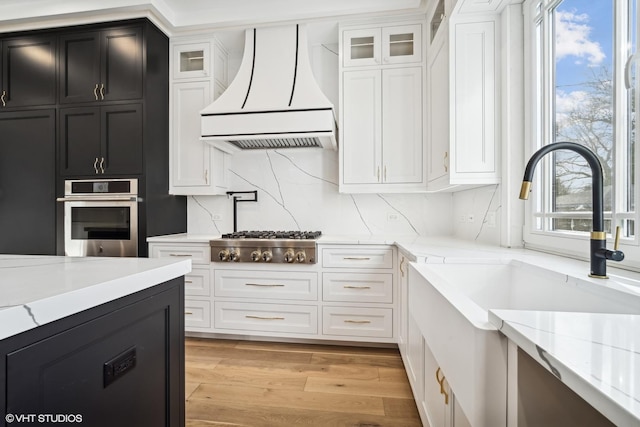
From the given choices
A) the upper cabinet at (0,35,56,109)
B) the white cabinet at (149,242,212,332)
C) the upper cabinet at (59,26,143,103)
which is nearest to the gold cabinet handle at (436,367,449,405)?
the white cabinet at (149,242,212,332)

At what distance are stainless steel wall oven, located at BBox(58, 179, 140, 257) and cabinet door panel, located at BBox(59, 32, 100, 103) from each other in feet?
2.48

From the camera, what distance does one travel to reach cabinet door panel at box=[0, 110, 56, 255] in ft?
8.50

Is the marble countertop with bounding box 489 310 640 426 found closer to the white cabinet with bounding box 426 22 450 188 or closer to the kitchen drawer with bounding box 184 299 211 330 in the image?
the white cabinet with bounding box 426 22 450 188

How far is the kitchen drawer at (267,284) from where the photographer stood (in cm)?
236

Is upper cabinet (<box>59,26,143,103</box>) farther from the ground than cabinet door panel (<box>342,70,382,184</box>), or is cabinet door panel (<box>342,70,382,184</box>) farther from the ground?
upper cabinet (<box>59,26,143,103</box>)

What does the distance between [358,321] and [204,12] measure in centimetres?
297

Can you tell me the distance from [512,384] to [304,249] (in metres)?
1.81

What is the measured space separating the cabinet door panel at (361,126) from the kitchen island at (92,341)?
1.81 meters

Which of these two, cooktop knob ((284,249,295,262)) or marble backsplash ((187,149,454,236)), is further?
marble backsplash ((187,149,454,236))

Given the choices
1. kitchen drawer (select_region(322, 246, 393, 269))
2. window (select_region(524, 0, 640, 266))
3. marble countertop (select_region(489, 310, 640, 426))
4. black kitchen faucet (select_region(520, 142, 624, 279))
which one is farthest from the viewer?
kitchen drawer (select_region(322, 246, 393, 269))

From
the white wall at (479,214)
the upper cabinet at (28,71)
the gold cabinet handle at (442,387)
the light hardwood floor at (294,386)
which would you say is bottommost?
the light hardwood floor at (294,386)

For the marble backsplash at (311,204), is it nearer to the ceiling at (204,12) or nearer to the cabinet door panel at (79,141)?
the cabinet door panel at (79,141)

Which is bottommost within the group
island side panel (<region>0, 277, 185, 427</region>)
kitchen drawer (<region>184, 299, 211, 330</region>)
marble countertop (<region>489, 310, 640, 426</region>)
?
kitchen drawer (<region>184, 299, 211, 330</region>)

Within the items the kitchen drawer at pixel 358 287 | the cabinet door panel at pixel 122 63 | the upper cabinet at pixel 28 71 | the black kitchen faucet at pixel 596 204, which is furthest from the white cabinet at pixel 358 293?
the upper cabinet at pixel 28 71
